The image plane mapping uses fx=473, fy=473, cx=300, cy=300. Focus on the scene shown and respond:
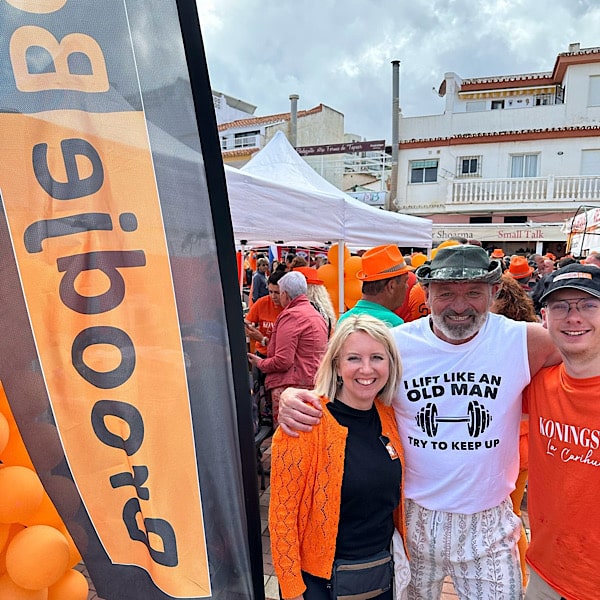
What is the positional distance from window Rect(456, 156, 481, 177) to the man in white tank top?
72.6 ft

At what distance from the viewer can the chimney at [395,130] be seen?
2178 centimetres

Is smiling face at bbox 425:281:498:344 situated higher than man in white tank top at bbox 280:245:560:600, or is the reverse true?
smiling face at bbox 425:281:498:344

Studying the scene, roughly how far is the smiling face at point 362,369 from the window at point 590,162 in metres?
23.3

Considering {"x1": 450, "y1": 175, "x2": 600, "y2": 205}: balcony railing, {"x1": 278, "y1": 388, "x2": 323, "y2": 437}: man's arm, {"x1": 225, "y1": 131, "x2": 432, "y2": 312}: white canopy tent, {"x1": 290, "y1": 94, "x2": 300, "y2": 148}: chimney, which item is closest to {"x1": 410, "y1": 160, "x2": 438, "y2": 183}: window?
{"x1": 450, "y1": 175, "x2": 600, "y2": 205}: balcony railing

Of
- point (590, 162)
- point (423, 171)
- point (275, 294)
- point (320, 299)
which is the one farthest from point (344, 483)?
point (590, 162)

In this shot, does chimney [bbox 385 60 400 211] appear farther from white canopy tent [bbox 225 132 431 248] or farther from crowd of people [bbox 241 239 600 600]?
crowd of people [bbox 241 239 600 600]

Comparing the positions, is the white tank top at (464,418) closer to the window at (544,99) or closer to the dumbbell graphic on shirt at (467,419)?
the dumbbell graphic on shirt at (467,419)

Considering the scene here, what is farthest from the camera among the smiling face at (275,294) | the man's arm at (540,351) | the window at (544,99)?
the window at (544,99)

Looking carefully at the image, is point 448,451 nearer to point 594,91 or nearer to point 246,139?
point 594,91

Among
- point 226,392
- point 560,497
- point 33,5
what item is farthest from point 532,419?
point 33,5

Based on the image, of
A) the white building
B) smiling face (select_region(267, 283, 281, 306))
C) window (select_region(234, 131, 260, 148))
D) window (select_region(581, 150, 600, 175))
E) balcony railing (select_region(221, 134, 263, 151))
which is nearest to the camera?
smiling face (select_region(267, 283, 281, 306))

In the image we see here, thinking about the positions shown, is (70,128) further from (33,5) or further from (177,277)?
(177,277)

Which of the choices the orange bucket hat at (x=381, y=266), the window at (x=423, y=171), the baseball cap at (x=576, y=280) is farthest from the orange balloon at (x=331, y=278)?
the window at (x=423, y=171)

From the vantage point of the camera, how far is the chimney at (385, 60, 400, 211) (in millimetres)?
21781
